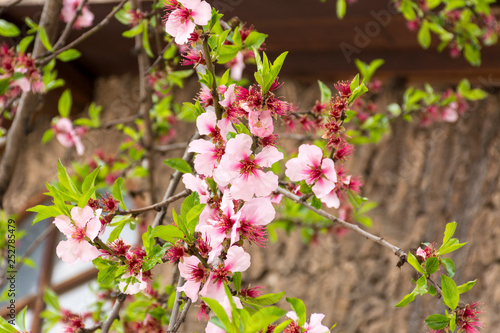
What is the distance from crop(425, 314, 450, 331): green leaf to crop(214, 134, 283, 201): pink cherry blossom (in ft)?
0.92

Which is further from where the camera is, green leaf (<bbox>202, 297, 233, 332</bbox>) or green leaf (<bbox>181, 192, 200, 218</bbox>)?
green leaf (<bbox>181, 192, 200, 218</bbox>)

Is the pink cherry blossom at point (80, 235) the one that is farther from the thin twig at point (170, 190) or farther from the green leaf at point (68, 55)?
the green leaf at point (68, 55)

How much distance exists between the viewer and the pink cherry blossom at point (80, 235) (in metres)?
0.69

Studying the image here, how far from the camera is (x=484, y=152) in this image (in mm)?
1884

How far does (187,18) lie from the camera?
2.34 feet

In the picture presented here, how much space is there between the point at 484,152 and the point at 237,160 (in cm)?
149

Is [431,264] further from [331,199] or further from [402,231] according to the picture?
[402,231]

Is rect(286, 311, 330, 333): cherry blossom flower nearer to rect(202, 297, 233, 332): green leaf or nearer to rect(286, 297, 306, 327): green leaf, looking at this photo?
rect(286, 297, 306, 327): green leaf

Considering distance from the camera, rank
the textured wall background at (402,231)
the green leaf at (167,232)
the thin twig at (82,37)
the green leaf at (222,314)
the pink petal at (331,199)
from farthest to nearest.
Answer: the textured wall background at (402,231), the thin twig at (82,37), the pink petal at (331,199), the green leaf at (167,232), the green leaf at (222,314)

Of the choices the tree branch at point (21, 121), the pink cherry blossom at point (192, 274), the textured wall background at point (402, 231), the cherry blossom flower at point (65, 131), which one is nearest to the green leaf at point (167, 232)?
the pink cherry blossom at point (192, 274)

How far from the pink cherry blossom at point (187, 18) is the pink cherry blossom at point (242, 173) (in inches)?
6.7

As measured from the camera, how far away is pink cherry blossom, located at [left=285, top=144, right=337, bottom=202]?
731 millimetres

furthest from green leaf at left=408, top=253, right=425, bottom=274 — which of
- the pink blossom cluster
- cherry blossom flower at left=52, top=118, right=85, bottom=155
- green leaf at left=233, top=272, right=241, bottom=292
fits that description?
cherry blossom flower at left=52, top=118, right=85, bottom=155

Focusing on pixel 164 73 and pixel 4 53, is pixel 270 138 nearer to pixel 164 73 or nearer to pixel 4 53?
pixel 164 73
